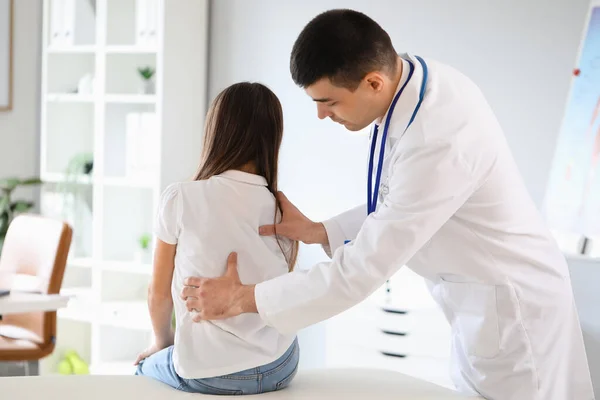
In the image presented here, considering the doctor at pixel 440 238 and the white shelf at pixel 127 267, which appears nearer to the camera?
the doctor at pixel 440 238

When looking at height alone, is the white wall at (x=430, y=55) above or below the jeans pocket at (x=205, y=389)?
above

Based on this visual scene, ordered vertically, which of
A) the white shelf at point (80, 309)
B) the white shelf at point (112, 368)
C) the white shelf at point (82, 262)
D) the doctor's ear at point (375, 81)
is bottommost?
the white shelf at point (112, 368)

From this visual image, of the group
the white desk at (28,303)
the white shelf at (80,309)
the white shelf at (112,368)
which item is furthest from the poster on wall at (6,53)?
the white desk at (28,303)

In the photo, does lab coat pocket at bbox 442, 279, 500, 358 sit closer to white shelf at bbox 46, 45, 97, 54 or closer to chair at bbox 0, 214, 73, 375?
chair at bbox 0, 214, 73, 375

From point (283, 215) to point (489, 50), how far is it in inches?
62.5

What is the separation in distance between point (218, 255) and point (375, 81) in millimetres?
514

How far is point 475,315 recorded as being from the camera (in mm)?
1597

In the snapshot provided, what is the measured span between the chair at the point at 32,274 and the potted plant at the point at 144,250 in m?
0.85

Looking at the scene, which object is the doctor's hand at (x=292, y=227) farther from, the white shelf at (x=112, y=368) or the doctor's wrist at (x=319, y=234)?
the white shelf at (x=112, y=368)

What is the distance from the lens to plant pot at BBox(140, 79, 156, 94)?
3.97 m

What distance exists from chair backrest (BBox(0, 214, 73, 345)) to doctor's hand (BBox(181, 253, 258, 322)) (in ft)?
4.93

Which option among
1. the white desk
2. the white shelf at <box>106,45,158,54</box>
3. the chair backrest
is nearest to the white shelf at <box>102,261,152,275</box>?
the chair backrest

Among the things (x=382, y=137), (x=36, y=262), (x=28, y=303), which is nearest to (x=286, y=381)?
(x=382, y=137)

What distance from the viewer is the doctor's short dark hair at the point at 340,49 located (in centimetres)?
153
